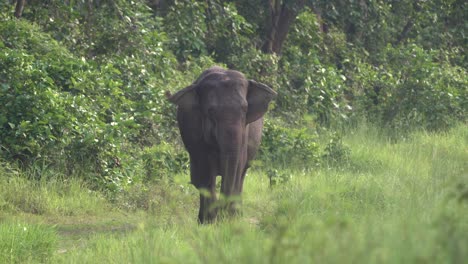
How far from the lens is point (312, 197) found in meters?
8.55

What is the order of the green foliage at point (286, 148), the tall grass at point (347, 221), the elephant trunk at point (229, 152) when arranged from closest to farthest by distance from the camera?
the tall grass at point (347, 221), the elephant trunk at point (229, 152), the green foliage at point (286, 148)

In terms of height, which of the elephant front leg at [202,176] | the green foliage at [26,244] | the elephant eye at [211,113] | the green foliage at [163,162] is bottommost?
the green foliage at [26,244]

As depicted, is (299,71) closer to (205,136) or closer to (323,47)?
(323,47)

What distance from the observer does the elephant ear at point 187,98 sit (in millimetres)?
8727

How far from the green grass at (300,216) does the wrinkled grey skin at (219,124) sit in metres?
0.28

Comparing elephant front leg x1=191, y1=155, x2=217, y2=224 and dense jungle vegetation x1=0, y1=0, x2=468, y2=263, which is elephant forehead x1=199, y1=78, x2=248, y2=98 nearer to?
elephant front leg x1=191, y1=155, x2=217, y2=224

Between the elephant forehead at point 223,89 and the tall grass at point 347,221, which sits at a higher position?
the elephant forehead at point 223,89

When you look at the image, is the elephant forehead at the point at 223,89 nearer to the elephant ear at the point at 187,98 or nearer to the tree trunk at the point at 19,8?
the elephant ear at the point at 187,98

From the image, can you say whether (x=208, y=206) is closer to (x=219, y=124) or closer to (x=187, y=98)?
(x=219, y=124)

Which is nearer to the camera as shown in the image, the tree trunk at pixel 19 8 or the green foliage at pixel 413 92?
the tree trunk at pixel 19 8

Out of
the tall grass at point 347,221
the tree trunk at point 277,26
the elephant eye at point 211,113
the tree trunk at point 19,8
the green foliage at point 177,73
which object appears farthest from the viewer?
the tree trunk at point 277,26

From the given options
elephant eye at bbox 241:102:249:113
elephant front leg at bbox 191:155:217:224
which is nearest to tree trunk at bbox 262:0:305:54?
elephant front leg at bbox 191:155:217:224

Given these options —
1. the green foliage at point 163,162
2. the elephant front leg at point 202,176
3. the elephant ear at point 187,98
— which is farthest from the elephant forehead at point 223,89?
the green foliage at point 163,162

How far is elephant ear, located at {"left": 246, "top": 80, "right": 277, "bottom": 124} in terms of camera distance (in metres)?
8.90
